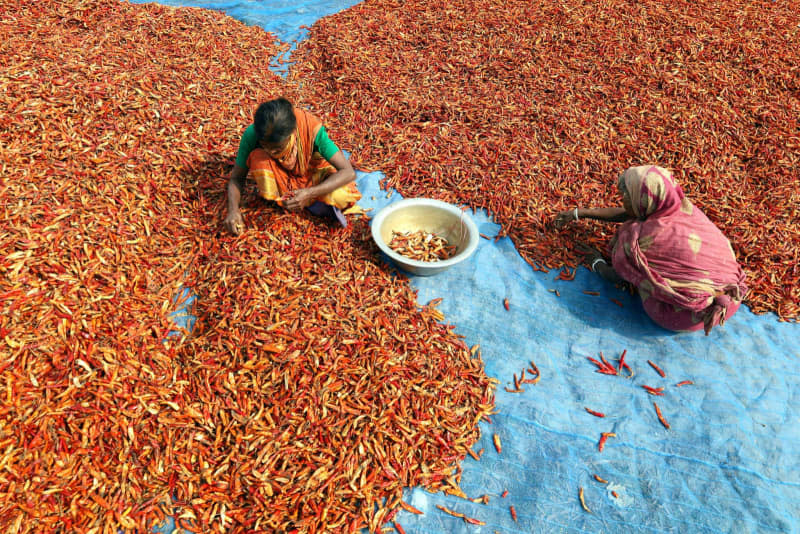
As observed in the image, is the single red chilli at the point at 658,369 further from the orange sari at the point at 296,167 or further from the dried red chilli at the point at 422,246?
A: the orange sari at the point at 296,167

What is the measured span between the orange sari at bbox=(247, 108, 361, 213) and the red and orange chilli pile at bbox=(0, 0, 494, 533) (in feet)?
0.90

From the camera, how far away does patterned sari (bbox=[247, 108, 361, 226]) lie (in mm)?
3098

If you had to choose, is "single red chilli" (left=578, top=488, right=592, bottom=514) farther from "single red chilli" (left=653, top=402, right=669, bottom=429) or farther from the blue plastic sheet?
"single red chilli" (left=653, top=402, right=669, bottom=429)

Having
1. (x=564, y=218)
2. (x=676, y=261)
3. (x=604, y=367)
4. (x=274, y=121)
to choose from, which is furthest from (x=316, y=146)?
(x=676, y=261)

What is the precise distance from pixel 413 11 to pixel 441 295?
4981mm

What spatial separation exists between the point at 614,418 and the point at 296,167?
2.72 metres

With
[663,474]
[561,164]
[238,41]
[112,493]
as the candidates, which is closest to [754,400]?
[663,474]

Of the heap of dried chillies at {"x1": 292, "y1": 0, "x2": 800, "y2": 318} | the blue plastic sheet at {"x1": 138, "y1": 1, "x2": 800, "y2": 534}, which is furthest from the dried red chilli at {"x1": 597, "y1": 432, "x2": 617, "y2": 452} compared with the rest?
the heap of dried chillies at {"x1": 292, "y1": 0, "x2": 800, "y2": 318}

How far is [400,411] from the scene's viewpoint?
8.66 ft

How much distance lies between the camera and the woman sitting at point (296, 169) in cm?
309

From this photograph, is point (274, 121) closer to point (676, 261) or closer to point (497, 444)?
point (497, 444)

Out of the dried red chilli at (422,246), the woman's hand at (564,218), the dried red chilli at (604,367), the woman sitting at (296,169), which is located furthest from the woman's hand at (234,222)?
the dried red chilli at (604,367)

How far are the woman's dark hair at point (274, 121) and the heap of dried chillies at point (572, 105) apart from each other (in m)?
1.57

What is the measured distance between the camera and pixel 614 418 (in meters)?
2.76
